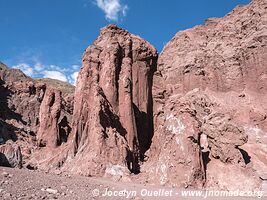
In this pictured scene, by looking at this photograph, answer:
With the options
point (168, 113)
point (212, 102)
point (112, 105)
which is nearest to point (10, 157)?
point (168, 113)

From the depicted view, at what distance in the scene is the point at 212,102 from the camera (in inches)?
1598

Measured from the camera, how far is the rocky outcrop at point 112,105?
2622 centimetres

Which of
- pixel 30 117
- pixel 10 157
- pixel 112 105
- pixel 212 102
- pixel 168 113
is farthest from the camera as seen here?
pixel 30 117

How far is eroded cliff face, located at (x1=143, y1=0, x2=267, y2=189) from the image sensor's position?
20.8 meters

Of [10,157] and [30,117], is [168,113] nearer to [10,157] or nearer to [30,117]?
[10,157]

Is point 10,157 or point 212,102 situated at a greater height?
point 212,102

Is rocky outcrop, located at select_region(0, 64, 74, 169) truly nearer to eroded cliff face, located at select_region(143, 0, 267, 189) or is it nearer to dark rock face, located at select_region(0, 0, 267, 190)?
dark rock face, located at select_region(0, 0, 267, 190)

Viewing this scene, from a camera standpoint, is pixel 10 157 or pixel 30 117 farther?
pixel 30 117

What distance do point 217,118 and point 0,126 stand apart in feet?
145

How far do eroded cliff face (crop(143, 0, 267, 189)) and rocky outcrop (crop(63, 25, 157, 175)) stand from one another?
2.90 meters

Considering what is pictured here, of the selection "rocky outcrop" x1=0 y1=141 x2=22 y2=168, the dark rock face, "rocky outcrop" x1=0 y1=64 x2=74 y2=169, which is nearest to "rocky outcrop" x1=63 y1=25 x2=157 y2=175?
the dark rock face

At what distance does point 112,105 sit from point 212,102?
50.8ft

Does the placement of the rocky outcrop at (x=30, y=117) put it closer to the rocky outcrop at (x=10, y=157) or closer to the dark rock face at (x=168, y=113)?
the dark rock face at (x=168, y=113)

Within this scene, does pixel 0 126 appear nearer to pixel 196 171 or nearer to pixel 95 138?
pixel 95 138
